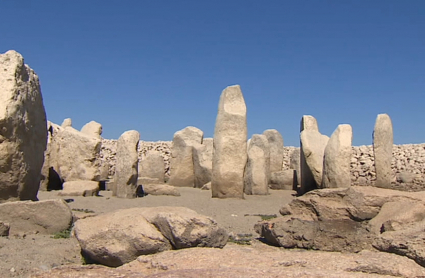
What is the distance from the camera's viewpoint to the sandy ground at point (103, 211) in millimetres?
4570

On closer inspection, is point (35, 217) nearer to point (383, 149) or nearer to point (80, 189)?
point (80, 189)

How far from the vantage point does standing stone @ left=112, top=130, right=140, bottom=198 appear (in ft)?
38.1

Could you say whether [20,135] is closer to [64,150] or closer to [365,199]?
[365,199]

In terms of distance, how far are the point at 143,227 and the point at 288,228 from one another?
1947 millimetres

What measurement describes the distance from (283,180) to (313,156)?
315 cm

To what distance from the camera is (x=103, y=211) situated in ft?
29.1

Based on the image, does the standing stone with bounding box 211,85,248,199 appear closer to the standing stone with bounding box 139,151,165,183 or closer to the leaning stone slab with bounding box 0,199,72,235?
the standing stone with bounding box 139,151,165,183

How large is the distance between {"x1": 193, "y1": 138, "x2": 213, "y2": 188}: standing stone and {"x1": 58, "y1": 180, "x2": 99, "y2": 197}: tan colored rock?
4.32 meters

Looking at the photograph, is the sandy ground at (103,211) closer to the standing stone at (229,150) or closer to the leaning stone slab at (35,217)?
the leaning stone slab at (35,217)

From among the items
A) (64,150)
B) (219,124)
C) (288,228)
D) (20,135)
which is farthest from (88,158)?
(288,228)

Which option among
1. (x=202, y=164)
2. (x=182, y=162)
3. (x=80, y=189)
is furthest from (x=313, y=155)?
(x=80, y=189)

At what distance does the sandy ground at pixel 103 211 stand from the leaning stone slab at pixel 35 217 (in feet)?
0.74

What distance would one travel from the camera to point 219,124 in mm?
12320

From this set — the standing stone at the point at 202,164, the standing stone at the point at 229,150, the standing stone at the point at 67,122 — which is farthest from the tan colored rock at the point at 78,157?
the standing stone at the point at 67,122
